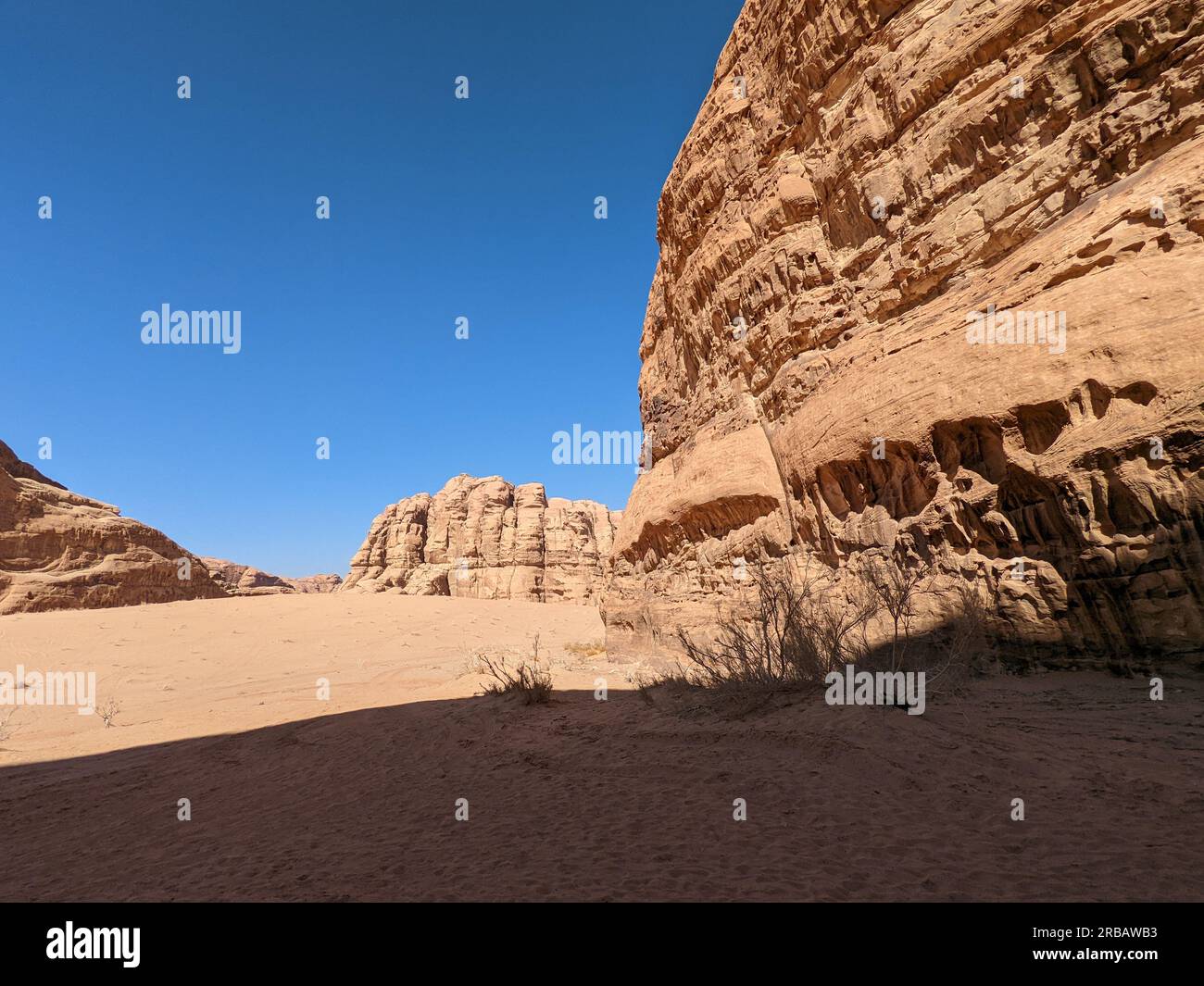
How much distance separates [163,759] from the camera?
5164mm

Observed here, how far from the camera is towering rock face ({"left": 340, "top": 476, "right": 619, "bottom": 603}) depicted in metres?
47.8

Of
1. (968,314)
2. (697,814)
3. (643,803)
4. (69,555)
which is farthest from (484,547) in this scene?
(697,814)

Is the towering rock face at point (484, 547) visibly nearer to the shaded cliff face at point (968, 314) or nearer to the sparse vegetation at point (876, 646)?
the shaded cliff face at point (968, 314)

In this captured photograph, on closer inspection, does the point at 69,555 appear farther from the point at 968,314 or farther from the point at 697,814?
the point at 968,314

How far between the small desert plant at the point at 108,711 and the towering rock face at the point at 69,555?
22664mm

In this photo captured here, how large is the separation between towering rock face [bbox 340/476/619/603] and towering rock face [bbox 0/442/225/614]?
18.6m

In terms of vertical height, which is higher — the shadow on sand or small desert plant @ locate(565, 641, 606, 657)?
the shadow on sand

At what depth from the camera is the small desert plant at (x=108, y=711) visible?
7234 mm

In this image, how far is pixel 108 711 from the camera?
311 inches

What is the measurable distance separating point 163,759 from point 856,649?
247 inches

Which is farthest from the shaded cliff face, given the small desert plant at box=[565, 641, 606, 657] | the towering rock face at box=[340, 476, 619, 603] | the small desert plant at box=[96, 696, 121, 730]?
the towering rock face at box=[340, 476, 619, 603]

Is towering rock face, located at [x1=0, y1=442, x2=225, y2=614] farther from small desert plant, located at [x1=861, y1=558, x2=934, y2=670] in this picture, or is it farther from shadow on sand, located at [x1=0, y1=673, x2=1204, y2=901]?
small desert plant, located at [x1=861, y1=558, x2=934, y2=670]

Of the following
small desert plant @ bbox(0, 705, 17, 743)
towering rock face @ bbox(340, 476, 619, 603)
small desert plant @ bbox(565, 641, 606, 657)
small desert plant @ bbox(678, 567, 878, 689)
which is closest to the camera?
small desert plant @ bbox(678, 567, 878, 689)
